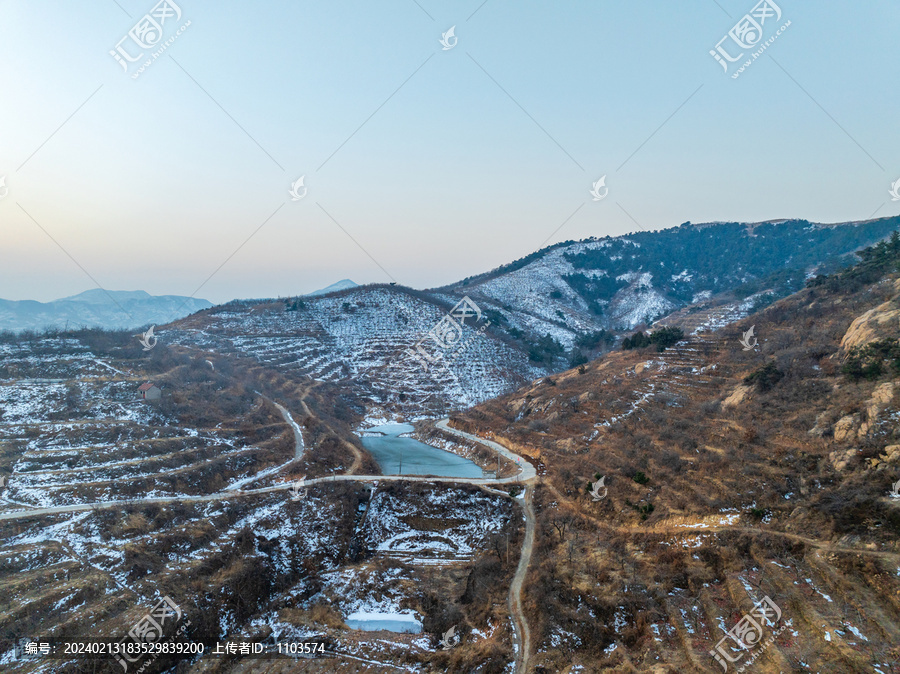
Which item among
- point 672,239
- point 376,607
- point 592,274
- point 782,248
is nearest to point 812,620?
point 376,607

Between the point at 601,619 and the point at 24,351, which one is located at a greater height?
the point at 24,351

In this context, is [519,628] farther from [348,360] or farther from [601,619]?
[348,360]

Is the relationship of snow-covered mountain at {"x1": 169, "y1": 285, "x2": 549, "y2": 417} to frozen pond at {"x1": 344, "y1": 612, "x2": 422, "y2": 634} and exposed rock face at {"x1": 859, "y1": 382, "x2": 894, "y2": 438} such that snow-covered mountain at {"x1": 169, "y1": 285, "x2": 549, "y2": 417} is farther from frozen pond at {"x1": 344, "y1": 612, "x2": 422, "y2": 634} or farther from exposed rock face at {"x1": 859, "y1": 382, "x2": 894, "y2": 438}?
exposed rock face at {"x1": 859, "y1": 382, "x2": 894, "y2": 438}

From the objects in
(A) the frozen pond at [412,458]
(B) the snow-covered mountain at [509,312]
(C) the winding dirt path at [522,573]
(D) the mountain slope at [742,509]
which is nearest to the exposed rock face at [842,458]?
(D) the mountain slope at [742,509]

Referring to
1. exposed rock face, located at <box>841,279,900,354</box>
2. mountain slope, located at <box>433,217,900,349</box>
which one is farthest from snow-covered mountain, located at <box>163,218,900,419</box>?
exposed rock face, located at <box>841,279,900,354</box>

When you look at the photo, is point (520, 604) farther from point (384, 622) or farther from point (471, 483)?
point (471, 483)

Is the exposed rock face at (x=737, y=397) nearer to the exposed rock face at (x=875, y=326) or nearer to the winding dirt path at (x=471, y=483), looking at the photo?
the exposed rock face at (x=875, y=326)
